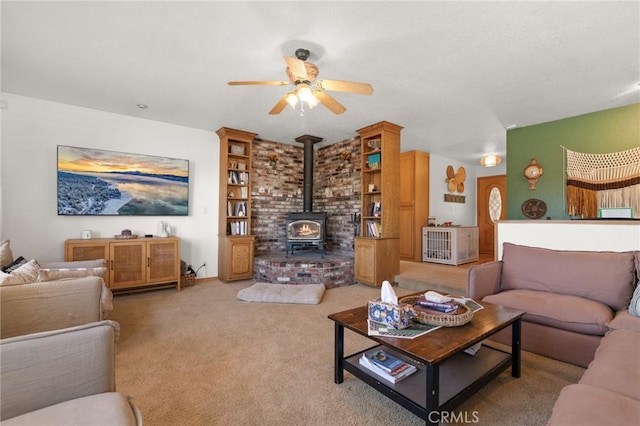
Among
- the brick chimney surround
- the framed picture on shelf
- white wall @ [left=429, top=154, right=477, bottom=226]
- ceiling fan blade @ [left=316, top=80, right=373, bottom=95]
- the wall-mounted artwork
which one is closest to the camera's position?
ceiling fan blade @ [left=316, top=80, right=373, bottom=95]

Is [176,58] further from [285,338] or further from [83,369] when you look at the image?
[285,338]

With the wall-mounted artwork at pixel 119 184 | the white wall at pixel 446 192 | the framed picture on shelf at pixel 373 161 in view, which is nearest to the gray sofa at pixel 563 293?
the framed picture on shelf at pixel 373 161

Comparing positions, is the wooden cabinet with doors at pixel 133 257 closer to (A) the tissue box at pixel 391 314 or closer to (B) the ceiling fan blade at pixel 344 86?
(B) the ceiling fan blade at pixel 344 86

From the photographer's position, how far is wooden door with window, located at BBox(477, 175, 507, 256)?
7.42 meters

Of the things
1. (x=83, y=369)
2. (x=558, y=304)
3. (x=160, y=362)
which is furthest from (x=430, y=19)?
(x=160, y=362)

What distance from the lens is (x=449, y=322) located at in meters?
1.64

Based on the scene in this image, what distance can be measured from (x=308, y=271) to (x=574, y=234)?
10.8 ft

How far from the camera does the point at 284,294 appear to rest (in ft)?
12.1

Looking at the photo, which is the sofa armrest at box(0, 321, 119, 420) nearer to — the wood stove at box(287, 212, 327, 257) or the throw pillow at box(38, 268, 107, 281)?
the throw pillow at box(38, 268, 107, 281)

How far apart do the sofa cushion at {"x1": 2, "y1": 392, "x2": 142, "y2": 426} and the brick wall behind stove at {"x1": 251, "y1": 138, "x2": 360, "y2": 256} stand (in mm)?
4188

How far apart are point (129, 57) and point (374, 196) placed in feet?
11.8

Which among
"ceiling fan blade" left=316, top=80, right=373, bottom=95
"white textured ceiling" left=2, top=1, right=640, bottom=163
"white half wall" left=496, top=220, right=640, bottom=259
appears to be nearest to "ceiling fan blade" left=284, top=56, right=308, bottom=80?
"ceiling fan blade" left=316, top=80, right=373, bottom=95

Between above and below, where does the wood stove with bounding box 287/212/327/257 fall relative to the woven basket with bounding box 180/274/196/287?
above
